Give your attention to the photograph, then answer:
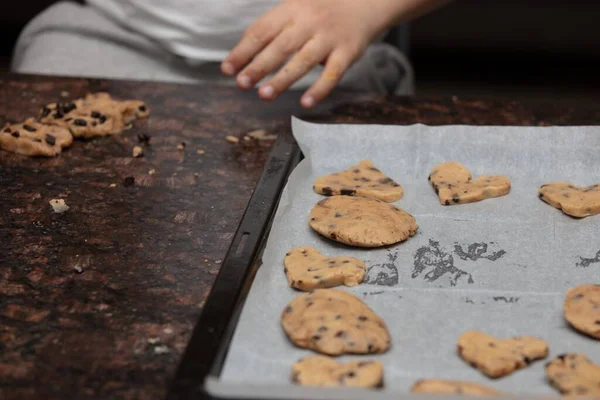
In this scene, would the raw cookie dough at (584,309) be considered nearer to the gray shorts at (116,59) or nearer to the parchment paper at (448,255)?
the parchment paper at (448,255)

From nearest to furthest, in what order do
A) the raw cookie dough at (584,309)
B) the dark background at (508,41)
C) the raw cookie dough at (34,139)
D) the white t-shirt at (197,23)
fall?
1. the raw cookie dough at (584,309)
2. the raw cookie dough at (34,139)
3. the white t-shirt at (197,23)
4. the dark background at (508,41)

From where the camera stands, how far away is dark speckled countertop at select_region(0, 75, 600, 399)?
0.83 meters

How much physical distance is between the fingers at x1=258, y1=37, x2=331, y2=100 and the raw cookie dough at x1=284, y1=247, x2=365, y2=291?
1.70 ft

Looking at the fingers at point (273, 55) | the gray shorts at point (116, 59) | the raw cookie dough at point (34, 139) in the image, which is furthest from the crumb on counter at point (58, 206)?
the gray shorts at point (116, 59)

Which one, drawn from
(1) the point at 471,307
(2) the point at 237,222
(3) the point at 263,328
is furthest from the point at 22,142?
(1) the point at 471,307

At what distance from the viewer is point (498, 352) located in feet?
2.71

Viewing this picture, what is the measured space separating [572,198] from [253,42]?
0.65 metres

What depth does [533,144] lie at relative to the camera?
129 centimetres

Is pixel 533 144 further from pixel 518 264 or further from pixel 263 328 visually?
pixel 263 328

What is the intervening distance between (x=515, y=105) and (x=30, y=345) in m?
1.02

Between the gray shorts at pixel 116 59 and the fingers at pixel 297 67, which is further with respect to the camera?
the gray shorts at pixel 116 59

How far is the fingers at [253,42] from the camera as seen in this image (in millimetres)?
1503

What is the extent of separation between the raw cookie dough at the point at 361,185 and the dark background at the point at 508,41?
2.66 m

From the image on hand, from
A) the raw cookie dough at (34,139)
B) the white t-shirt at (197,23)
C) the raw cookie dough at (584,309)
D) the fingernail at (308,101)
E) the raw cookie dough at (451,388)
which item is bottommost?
the white t-shirt at (197,23)
